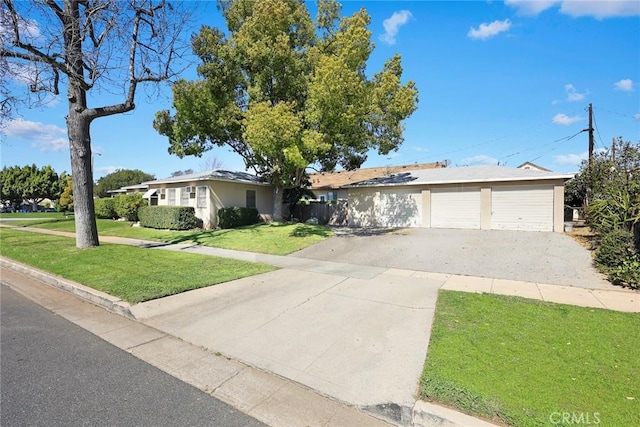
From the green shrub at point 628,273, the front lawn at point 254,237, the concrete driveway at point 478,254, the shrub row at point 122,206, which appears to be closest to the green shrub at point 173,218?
the front lawn at point 254,237

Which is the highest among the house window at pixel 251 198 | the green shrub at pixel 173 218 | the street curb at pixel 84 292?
the house window at pixel 251 198

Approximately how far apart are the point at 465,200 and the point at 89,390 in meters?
17.6

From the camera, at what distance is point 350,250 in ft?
40.1

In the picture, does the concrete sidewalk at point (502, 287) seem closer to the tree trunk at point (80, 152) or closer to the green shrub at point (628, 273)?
the green shrub at point (628, 273)

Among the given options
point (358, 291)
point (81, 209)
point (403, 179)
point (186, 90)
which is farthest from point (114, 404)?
point (403, 179)

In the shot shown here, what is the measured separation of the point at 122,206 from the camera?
25.1m

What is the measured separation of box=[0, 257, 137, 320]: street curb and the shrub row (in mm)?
15883

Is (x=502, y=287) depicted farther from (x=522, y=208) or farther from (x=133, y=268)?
(x=522, y=208)

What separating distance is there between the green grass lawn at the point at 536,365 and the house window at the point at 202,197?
1669cm

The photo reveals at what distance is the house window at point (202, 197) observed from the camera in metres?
19.2

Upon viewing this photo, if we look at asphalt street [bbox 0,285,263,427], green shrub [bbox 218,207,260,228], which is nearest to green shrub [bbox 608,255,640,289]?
asphalt street [bbox 0,285,263,427]

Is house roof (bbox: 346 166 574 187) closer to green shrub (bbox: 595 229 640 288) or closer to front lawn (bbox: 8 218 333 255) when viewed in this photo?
front lawn (bbox: 8 218 333 255)

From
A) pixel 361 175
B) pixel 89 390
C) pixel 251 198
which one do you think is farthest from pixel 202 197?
pixel 361 175

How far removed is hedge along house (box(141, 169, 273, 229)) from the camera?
19094 millimetres
